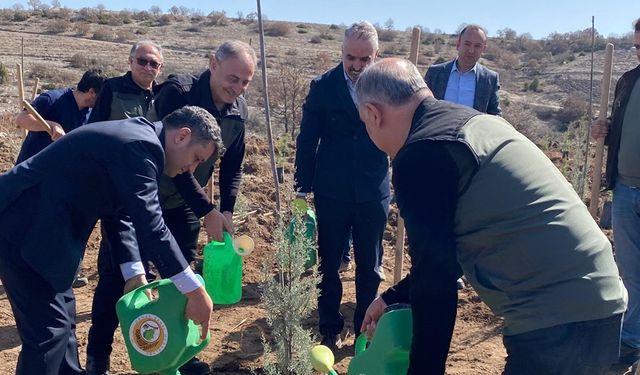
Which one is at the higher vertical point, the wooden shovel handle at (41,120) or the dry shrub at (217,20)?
the dry shrub at (217,20)

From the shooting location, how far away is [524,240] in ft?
5.92

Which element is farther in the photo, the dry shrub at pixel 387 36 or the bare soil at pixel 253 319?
the dry shrub at pixel 387 36

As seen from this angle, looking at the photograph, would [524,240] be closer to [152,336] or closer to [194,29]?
[152,336]

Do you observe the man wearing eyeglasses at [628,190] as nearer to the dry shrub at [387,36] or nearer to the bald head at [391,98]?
the bald head at [391,98]

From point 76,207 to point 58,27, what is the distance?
3376cm

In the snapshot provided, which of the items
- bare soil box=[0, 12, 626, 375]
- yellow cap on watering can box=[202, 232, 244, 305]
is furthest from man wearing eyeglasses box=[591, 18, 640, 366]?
yellow cap on watering can box=[202, 232, 244, 305]

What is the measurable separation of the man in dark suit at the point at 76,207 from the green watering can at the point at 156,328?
0.26 ft

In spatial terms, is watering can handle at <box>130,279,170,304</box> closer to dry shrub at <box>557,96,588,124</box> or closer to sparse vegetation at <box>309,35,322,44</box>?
dry shrub at <box>557,96,588,124</box>

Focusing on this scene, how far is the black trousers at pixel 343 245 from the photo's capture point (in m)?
3.92

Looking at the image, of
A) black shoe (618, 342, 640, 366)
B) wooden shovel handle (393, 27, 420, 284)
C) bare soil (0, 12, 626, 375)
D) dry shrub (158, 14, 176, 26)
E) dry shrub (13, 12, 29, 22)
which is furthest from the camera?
dry shrub (158, 14, 176, 26)

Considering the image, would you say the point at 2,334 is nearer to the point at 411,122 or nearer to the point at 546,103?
the point at 411,122

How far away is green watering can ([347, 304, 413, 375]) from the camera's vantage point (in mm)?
2129

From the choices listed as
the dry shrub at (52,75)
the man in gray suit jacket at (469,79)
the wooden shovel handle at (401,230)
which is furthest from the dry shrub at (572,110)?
the wooden shovel handle at (401,230)

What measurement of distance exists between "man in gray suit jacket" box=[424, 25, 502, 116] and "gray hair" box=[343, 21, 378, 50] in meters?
1.23
